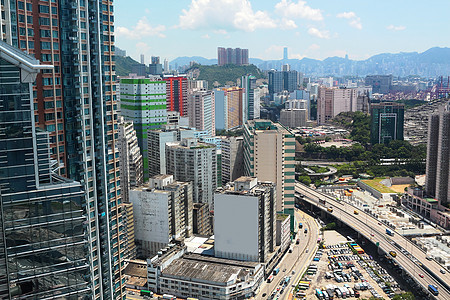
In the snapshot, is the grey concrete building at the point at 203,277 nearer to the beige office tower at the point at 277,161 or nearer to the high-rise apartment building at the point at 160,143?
the beige office tower at the point at 277,161

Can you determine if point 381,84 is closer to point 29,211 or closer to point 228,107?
point 228,107

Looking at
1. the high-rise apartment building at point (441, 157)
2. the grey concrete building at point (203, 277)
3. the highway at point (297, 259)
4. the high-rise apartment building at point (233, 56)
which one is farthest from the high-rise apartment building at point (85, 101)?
the high-rise apartment building at point (233, 56)

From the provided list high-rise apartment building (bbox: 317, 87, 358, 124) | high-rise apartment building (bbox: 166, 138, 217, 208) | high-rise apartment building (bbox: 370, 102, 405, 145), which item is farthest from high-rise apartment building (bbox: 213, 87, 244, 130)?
high-rise apartment building (bbox: 166, 138, 217, 208)

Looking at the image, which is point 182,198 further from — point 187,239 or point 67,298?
point 67,298

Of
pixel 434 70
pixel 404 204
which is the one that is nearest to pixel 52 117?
pixel 404 204

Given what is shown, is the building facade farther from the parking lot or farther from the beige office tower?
the beige office tower

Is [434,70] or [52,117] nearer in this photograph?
[52,117]

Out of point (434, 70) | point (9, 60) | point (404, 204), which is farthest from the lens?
point (434, 70)

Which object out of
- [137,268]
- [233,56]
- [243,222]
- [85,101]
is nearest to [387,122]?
[243,222]
